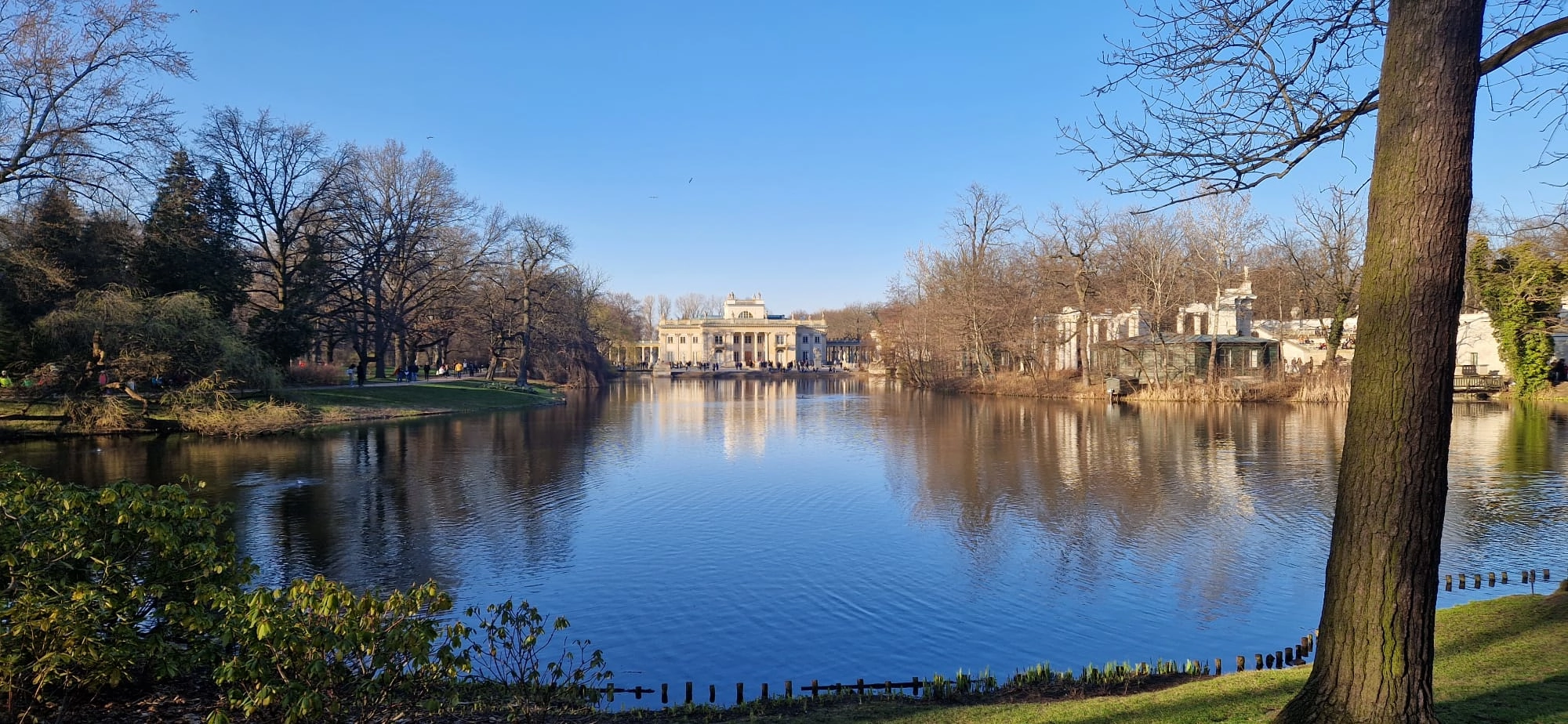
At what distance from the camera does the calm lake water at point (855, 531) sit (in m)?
8.69

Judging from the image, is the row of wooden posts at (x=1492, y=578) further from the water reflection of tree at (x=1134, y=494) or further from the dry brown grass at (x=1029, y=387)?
the dry brown grass at (x=1029, y=387)

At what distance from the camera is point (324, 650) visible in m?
4.62

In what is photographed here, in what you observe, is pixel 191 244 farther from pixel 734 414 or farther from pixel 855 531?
pixel 855 531

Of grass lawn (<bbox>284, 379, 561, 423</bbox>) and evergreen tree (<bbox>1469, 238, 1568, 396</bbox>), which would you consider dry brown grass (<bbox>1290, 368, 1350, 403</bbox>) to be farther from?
grass lawn (<bbox>284, 379, 561, 423</bbox>)

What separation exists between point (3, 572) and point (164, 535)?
32.1 inches

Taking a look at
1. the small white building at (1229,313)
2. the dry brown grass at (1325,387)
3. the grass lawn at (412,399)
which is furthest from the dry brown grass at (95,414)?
the small white building at (1229,313)

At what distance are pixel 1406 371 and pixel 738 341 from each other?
122 m

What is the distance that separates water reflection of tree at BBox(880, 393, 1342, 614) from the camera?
11.3 m

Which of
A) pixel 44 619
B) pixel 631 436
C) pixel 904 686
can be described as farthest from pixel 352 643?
pixel 631 436

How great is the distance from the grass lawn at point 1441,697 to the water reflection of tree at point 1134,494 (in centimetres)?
300

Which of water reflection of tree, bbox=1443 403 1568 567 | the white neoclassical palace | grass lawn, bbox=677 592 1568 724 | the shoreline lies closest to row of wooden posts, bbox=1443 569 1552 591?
water reflection of tree, bbox=1443 403 1568 567

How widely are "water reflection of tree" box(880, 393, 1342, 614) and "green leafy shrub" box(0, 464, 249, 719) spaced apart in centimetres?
831

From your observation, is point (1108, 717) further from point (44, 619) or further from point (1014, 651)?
point (44, 619)

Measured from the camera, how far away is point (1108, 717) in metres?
5.40
